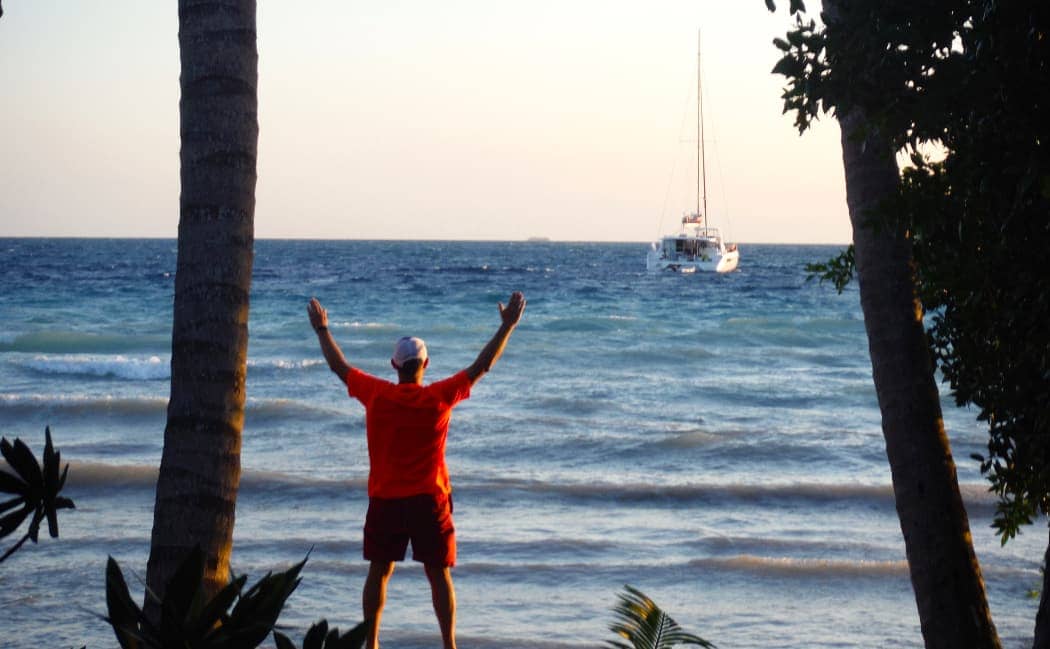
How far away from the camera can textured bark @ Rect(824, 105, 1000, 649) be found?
15.4ft

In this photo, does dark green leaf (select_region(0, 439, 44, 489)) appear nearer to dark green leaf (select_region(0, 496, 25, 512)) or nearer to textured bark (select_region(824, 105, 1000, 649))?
dark green leaf (select_region(0, 496, 25, 512))

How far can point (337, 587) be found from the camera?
337 inches

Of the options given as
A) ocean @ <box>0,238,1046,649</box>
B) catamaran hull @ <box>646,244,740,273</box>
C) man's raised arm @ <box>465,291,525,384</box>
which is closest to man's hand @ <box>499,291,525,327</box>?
man's raised arm @ <box>465,291,525,384</box>

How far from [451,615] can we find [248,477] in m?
7.36

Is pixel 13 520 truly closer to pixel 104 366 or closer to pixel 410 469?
pixel 410 469

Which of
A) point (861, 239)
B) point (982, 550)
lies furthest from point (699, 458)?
point (861, 239)

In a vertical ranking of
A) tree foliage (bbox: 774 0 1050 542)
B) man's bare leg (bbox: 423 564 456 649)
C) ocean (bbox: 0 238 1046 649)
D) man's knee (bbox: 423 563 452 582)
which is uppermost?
tree foliage (bbox: 774 0 1050 542)

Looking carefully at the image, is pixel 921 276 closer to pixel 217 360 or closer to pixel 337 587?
pixel 217 360

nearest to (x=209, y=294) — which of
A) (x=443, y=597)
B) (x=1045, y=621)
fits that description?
(x=443, y=597)

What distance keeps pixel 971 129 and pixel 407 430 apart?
3.02 m

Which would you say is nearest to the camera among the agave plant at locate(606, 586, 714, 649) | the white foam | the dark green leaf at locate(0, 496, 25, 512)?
the dark green leaf at locate(0, 496, 25, 512)

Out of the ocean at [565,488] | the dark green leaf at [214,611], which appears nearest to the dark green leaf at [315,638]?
the dark green leaf at [214,611]

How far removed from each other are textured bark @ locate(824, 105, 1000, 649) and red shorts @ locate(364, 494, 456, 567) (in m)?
2.12

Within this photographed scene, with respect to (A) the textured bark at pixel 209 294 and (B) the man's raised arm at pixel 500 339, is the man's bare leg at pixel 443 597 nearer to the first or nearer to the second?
(B) the man's raised arm at pixel 500 339
